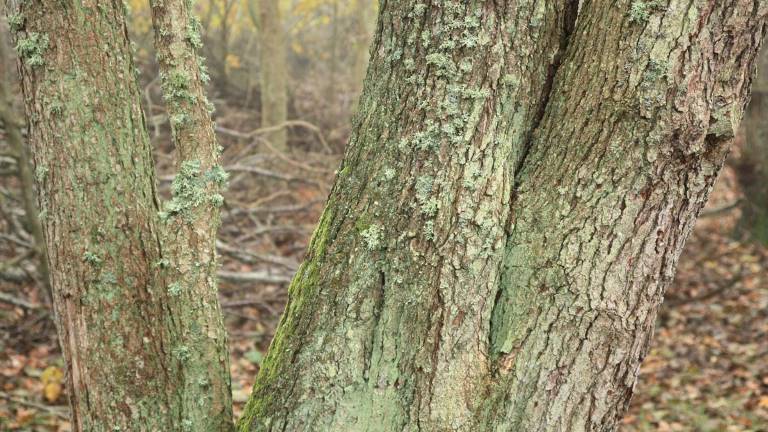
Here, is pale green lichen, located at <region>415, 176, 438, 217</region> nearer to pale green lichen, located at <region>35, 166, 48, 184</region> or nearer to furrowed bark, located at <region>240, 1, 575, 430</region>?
furrowed bark, located at <region>240, 1, 575, 430</region>

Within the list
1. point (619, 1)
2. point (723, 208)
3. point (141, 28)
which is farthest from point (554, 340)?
point (141, 28)

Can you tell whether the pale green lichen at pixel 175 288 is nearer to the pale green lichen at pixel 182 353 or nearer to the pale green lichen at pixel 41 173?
the pale green lichen at pixel 182 353

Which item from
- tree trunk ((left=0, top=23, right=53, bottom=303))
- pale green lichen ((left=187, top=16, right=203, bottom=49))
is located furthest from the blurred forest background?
pale green lichen ((left=187, top=16, right=203, bottom=49))

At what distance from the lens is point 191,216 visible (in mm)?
2008

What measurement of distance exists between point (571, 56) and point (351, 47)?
15.8m

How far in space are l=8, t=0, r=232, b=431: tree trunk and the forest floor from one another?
279 centimetres

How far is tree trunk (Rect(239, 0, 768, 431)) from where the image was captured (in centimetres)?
171

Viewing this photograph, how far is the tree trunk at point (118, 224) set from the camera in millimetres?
1854

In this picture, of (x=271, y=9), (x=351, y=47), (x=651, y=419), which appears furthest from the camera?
(x=351, y=47)

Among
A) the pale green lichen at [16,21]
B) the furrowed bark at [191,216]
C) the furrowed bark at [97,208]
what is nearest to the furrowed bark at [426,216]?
the furrowed bark at [191,216]

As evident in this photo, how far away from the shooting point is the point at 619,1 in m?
1.72

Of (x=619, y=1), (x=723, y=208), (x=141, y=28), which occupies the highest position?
(x=141, y=28)

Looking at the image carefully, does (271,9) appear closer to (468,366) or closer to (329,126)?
(329,126)

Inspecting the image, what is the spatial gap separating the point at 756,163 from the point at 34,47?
314 inches
